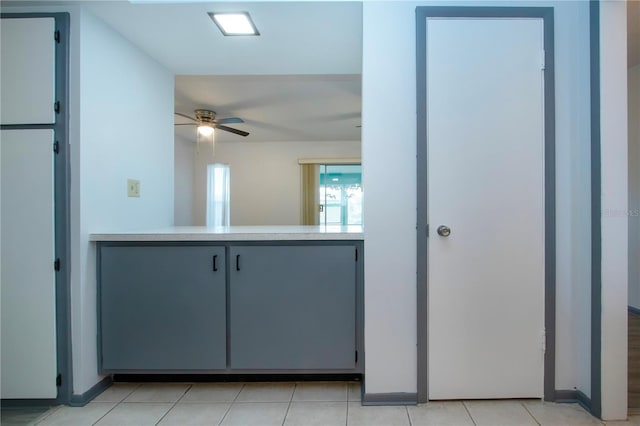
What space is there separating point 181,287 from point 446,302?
1.49m

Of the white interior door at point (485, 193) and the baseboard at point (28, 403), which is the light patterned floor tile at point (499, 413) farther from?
the baseboard at point (28, 403)

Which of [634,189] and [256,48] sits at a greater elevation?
[256,48]

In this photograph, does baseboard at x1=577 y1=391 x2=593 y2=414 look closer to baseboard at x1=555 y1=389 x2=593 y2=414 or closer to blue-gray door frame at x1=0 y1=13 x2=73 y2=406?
baseboard at x1=555 y1=389 x2=593 y2=414

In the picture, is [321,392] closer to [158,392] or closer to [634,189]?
[158,392]

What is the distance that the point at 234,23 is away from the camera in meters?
1.96

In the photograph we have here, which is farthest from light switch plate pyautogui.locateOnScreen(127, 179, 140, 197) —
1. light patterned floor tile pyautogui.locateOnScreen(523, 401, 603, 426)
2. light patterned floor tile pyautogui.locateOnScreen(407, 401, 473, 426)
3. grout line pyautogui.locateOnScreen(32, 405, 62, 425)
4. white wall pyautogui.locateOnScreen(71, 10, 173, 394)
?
light patterned floor tile pyautogui.locateOnScreen(523, 401, 603, 426)

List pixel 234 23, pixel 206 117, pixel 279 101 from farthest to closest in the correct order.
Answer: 1. pixel 206 117
2. pixel 279 101
3. pixel 234 23

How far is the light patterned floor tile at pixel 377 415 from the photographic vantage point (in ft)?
5.33

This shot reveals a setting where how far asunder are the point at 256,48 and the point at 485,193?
5.76ft

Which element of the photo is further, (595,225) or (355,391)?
(355,391)

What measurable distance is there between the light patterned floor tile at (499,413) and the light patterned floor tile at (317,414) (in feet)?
2.20

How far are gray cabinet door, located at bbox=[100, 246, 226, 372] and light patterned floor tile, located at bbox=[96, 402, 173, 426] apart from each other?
0.20 meters

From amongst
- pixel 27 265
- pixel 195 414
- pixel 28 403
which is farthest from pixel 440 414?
pixel 27 265

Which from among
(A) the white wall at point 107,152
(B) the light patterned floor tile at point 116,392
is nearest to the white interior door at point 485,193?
(B) the light patterned floor tile at point 116,392
